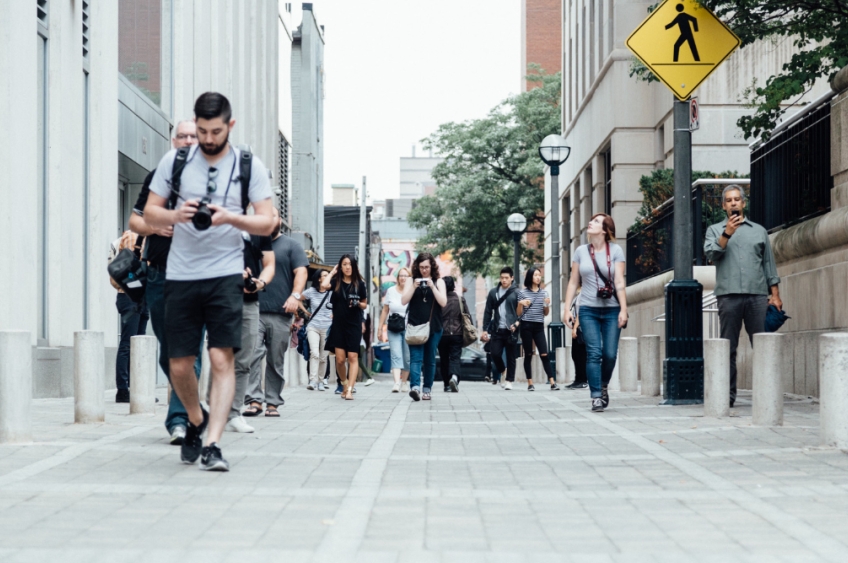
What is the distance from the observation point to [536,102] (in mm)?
53281

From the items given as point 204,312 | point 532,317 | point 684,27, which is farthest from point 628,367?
point 204,312

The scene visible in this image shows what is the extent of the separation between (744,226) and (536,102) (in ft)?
139

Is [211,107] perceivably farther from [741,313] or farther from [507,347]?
[507,347]

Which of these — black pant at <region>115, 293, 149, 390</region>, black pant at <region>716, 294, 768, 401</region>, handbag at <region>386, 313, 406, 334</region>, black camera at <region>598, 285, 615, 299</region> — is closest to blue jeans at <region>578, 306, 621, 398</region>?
black camera at <region>598, 285, 615, 299</region>

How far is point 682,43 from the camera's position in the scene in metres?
12.8

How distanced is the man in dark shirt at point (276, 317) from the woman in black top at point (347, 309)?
3.47 m

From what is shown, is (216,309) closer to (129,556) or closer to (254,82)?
(129,556)

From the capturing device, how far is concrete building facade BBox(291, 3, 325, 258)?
180 ft

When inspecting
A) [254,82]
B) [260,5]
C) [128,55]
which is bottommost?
[128,55]

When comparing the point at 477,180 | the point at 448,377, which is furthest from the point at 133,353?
the point at 477,180

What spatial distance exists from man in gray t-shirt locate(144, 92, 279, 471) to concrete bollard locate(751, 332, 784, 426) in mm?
4103

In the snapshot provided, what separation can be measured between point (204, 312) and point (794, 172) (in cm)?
889

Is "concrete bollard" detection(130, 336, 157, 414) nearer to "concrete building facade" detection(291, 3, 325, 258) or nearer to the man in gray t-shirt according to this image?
the man in gray t-shirt

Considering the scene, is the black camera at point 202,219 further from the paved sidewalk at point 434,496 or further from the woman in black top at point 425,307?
the woman in black top at point 425,307
